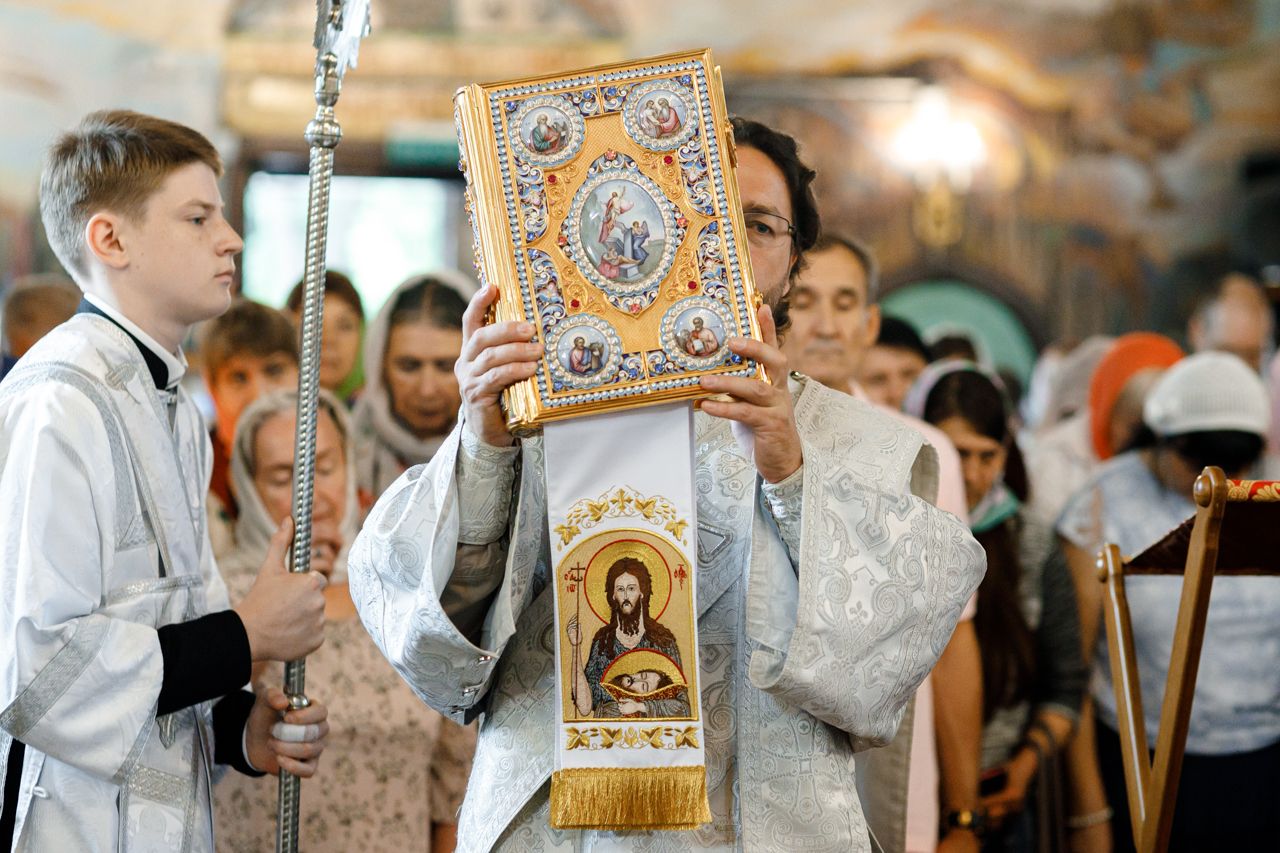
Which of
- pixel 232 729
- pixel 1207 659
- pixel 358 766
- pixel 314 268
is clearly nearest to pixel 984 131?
pixel 1207 659

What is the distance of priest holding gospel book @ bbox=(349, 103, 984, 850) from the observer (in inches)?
73.9

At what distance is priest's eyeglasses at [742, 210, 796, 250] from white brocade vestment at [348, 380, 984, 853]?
34cm

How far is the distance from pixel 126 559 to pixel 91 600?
11 cm

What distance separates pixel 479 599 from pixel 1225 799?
300 centimetres

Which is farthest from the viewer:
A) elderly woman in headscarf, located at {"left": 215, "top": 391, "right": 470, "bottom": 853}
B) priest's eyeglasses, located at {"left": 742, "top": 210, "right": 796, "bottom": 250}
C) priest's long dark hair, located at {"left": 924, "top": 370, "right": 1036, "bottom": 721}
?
priest's long dark hair, located at {"left": 924, "top": 370, "right": 1036, "bottom": 721}

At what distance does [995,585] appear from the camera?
416cm

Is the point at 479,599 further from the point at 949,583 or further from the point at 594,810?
the point at 949,583

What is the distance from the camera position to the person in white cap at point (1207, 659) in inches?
163

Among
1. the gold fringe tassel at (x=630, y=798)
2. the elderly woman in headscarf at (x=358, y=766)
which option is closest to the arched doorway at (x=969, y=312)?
the elderly woman in headscarf at (x=358, y=766)

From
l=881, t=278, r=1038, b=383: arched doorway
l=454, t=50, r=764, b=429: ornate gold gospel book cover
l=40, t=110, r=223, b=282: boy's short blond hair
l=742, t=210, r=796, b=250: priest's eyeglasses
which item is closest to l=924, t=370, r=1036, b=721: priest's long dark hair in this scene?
l=742, t=210, r=796, b=250: priest's eyeglasses

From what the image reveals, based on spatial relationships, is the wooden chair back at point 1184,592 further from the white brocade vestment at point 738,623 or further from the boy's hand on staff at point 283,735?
the boy's hand on staff at point 283,735

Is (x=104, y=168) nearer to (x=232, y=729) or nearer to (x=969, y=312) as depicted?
(x=232, y=729)

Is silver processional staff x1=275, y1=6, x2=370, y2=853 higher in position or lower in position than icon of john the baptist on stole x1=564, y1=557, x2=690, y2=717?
higher

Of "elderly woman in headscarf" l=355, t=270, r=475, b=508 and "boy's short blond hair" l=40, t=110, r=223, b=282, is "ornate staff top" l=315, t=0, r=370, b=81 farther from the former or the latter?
"elderly woman in headscarf" l=355, t=270, r=475, b=508
